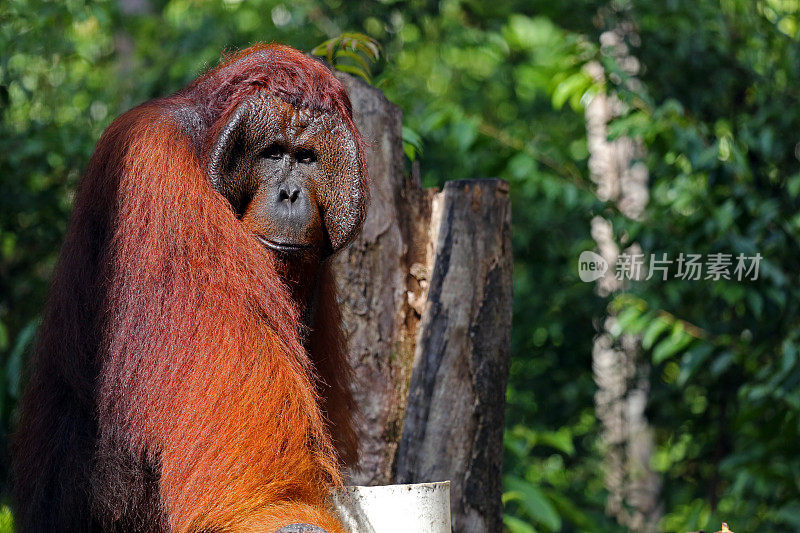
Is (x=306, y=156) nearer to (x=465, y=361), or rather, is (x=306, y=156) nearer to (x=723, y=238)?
(x=465, y=361)

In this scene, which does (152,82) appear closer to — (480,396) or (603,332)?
(603,332)

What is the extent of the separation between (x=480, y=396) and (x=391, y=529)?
0.81m

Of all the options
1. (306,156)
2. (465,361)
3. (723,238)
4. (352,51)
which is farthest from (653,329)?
(306,156)

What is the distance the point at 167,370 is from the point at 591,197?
2.89 meters

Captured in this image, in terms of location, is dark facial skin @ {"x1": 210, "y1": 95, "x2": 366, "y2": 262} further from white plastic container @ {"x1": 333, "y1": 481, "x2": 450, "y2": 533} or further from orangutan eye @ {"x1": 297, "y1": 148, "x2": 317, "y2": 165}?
white plastic container @ {"x1": 333, "y1": 481, "x2": 450, "y2": 533}

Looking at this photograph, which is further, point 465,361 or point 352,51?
point 352,51

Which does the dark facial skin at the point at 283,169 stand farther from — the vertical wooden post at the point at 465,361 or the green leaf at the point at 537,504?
the green leaf at the point at 537,504

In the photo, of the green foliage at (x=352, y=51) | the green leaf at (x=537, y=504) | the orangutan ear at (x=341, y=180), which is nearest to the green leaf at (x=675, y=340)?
the green leaf at (x=537, y=504)

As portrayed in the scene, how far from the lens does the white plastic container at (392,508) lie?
1.73 meters

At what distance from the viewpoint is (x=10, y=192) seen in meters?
4.20

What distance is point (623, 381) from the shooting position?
17.3 feet

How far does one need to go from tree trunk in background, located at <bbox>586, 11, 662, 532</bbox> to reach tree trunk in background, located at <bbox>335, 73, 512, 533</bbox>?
2.67 meters

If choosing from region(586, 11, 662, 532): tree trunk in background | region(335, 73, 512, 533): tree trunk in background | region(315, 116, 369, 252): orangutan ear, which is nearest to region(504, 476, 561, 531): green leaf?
region(335, 73, 512, 533): tree trunk in background

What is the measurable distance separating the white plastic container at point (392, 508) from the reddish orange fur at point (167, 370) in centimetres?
6
